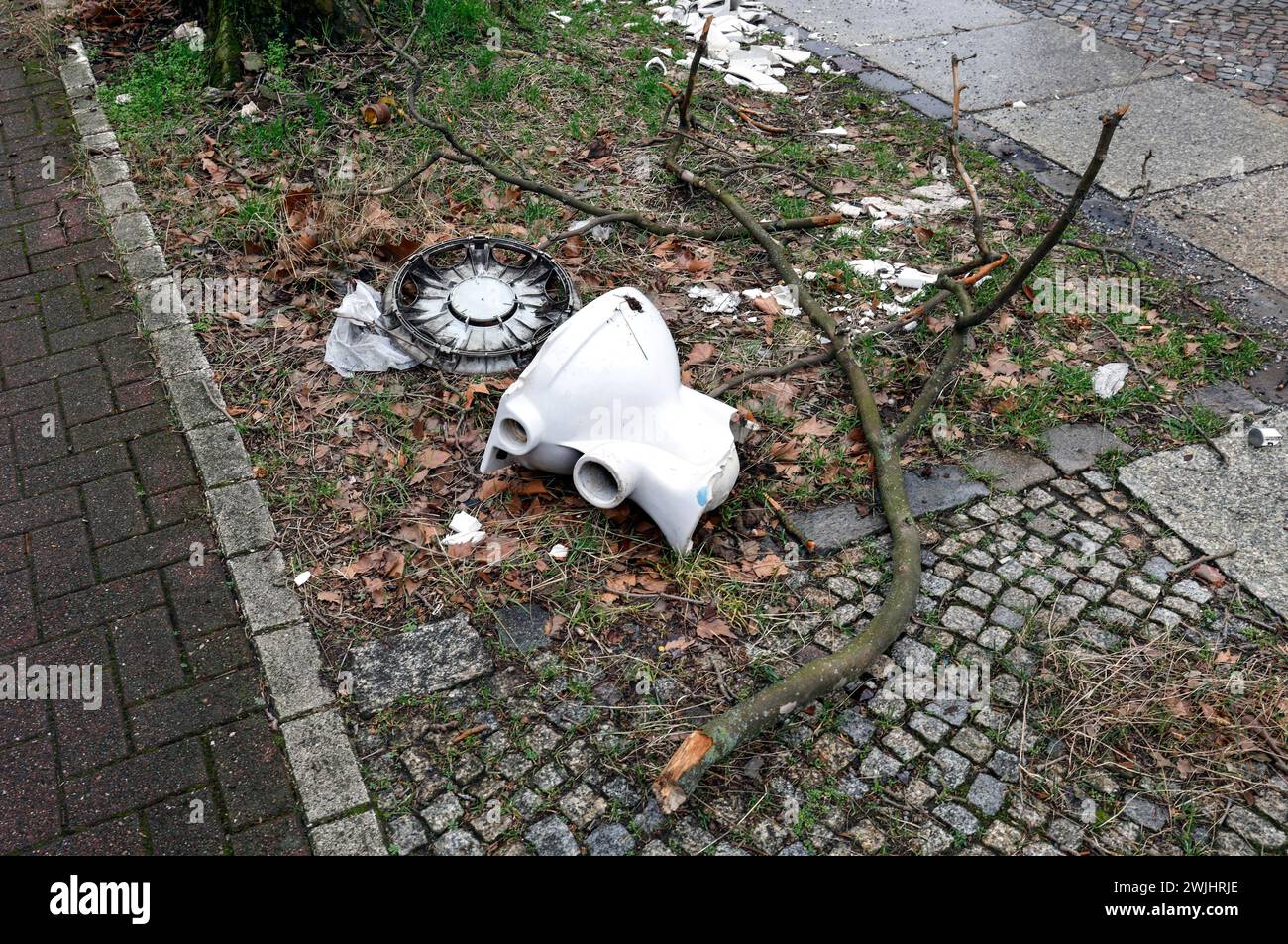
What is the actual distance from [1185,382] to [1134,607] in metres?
1.42

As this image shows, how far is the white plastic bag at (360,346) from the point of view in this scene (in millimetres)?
4211

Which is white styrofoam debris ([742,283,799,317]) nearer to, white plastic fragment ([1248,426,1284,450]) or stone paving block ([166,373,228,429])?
white plastic fragment ([1248,426,1284,450])

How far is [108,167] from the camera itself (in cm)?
550

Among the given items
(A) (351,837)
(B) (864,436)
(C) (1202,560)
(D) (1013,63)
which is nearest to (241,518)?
(A) (351,837)

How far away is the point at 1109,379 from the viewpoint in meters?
4.18

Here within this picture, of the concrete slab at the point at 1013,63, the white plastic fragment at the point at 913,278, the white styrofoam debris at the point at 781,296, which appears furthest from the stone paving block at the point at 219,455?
the concrete slab at the point at 1013,63

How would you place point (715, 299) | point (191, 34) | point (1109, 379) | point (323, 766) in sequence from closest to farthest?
1. point (323, 766)
2. point (1109, 379)
3. point (715, 299)
4. point (191, 34)

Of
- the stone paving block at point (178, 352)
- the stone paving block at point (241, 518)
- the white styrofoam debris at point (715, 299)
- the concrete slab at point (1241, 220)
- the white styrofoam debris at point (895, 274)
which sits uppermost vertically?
the concrete slab at point (1241, 220)

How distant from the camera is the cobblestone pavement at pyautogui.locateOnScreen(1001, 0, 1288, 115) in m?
6.37

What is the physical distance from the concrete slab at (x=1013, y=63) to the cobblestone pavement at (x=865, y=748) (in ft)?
13.3

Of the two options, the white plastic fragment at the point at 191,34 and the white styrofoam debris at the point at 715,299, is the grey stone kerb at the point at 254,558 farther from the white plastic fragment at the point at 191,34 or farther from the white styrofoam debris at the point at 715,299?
the white styrofoam debris at the point at 715,299

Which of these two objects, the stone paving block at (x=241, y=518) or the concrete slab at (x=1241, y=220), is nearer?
the stone paving block at (x=241, y=518)

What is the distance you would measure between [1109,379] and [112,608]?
13.3 feet

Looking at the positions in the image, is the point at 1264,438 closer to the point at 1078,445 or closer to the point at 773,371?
the point at 1078,445
